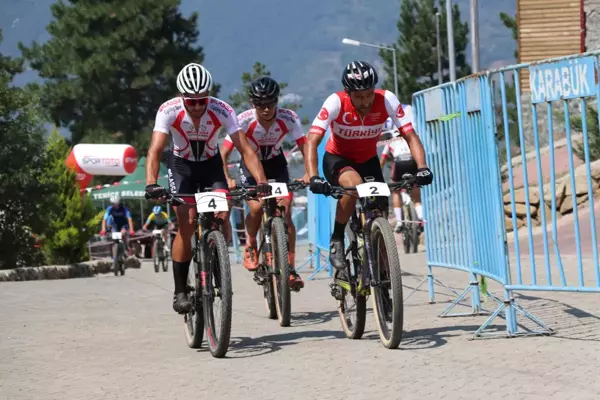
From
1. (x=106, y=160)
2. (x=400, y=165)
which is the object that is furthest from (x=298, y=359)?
(x=106, y=160)

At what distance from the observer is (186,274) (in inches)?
389

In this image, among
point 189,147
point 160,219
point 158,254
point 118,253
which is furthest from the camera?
point 160,219

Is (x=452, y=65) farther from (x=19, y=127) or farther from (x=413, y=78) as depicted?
(x=413, y=78)

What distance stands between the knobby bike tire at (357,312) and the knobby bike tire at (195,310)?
1.09 m

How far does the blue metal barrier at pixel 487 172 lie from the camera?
352 inches

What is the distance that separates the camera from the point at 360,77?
948 centimetres

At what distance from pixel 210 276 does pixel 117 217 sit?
1888 centimetres

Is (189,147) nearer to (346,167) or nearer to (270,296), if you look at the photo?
(346,167)

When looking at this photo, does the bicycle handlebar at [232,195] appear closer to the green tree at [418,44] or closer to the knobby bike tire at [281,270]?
the knobby bike tire at [281,270]

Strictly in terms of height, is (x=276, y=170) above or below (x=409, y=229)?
above

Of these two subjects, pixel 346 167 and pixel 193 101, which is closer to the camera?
pixel 193 101

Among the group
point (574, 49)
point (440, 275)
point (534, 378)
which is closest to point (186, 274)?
point (534, 378)

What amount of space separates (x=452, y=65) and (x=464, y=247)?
75.1ft

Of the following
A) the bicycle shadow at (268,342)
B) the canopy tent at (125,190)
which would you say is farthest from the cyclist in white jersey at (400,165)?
the canopy tent at (125,190)
